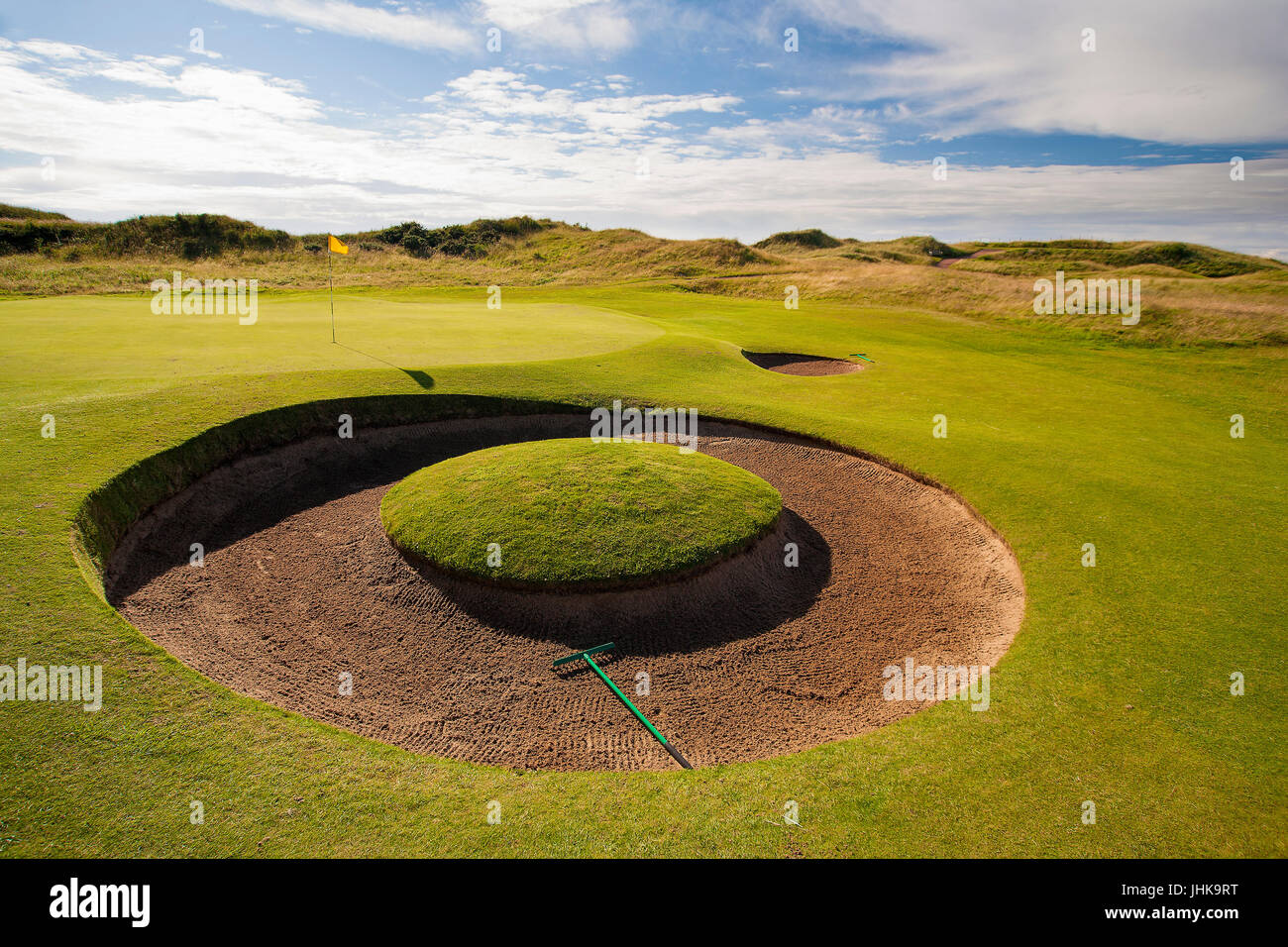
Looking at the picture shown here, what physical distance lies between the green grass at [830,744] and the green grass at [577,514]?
12.8ft

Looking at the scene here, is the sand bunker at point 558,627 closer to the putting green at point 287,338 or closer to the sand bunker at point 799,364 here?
the putting green at point 287,338

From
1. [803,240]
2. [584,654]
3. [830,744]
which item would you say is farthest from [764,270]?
[830,744]

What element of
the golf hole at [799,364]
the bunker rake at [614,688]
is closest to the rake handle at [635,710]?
the bunker rake at [614,688]

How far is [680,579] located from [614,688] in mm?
2325

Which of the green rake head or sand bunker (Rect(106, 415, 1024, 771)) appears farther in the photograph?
the green rake head

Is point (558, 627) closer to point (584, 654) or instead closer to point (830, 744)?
point (584, 654)

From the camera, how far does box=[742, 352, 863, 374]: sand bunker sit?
2541 centimetres

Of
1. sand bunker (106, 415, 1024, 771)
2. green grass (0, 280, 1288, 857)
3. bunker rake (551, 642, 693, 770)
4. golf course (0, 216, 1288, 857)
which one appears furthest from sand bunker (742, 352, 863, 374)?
bunker rake (551, 642, 693, 770)

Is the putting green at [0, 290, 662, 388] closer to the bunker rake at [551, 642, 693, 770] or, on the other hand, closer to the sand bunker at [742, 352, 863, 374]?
the sand bunker at [742, 352, 863, 374]

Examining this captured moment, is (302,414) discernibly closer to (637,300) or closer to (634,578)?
(634,578)

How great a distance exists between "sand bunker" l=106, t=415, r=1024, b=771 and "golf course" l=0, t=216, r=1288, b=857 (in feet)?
0.37

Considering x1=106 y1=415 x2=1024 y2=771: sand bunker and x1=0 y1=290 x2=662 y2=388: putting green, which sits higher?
x1=0 y1=290 x2=662 y2=388: putting green

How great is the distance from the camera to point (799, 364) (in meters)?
26.5
